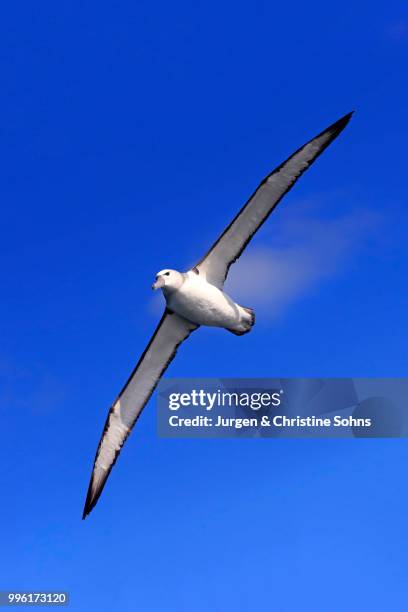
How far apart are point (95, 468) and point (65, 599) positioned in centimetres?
381

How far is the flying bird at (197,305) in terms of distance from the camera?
75.5 feet

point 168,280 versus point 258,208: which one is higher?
point 258,208

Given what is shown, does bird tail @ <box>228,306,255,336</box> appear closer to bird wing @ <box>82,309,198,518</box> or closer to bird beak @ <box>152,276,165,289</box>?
bird wing @ <box>82,309,198,518</box>

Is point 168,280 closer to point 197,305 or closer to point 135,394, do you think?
point 197,305

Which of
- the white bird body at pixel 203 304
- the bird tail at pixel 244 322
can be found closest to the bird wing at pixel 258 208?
the white bird body at pixel 203 304

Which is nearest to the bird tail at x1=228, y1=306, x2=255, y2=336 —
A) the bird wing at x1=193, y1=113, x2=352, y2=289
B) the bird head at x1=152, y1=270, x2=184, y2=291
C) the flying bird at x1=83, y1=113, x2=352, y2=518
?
the flying bird at x1=83, y1=113, x2=352, y2=518

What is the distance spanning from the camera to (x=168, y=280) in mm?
23391

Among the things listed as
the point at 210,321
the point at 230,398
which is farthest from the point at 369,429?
the point at 210,321

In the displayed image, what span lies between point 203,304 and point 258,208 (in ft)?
8.63

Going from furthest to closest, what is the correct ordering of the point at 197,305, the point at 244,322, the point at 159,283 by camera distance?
1. the point at 244,322
2. the point at 197,305
3. the point at 159,283

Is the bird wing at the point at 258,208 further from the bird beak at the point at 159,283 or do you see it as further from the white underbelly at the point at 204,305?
the bird beak at the point at 159,283

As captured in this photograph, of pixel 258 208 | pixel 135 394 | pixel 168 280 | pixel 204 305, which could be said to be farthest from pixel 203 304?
pixel 135 394

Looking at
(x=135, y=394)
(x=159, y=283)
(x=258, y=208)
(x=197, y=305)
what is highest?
(x=258, y=208)

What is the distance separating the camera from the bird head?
2336 centimetres
